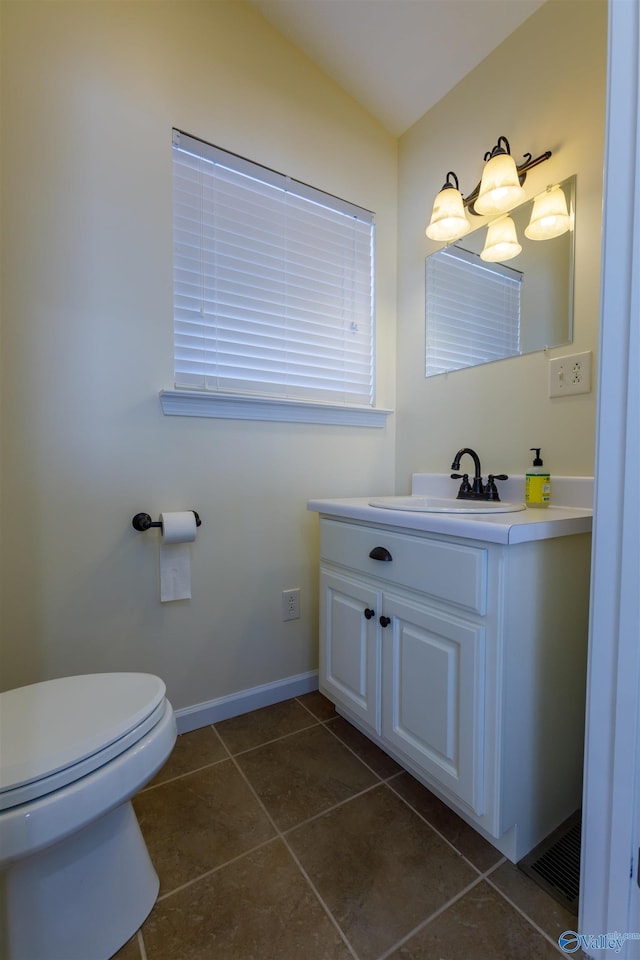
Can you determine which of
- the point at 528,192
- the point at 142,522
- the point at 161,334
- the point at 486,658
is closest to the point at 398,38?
the point at 528,192

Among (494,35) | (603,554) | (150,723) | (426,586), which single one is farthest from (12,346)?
(494,35)

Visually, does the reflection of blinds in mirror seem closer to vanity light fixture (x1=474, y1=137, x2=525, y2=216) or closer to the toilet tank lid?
vanity light fixture (x1=474, y1=137, x2=525, y2=216)

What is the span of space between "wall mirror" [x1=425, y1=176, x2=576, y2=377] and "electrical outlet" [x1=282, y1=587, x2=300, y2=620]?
41.1 inches

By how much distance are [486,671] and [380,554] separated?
388mm

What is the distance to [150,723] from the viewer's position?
0.83 meters

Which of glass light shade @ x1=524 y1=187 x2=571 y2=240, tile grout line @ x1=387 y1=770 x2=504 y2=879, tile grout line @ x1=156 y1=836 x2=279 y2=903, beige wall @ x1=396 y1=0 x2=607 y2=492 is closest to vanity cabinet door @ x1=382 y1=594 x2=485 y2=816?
tile grout line @ x1=387 y1=770 x2=504 y2=879

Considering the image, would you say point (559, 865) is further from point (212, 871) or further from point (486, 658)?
point (212, 871)

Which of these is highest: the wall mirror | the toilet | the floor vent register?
the wall mirror

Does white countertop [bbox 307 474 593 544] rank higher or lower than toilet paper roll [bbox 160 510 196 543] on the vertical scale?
higher

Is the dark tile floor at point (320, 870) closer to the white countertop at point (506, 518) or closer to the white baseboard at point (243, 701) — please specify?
the white baseboard at point (243, 701)

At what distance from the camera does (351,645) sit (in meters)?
1.29

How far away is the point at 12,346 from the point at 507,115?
1.70 meters

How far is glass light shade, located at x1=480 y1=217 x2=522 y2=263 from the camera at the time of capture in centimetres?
134

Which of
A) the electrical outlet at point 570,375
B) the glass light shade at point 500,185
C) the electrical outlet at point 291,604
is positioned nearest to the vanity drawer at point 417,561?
the electrical outlet at point 291,604
